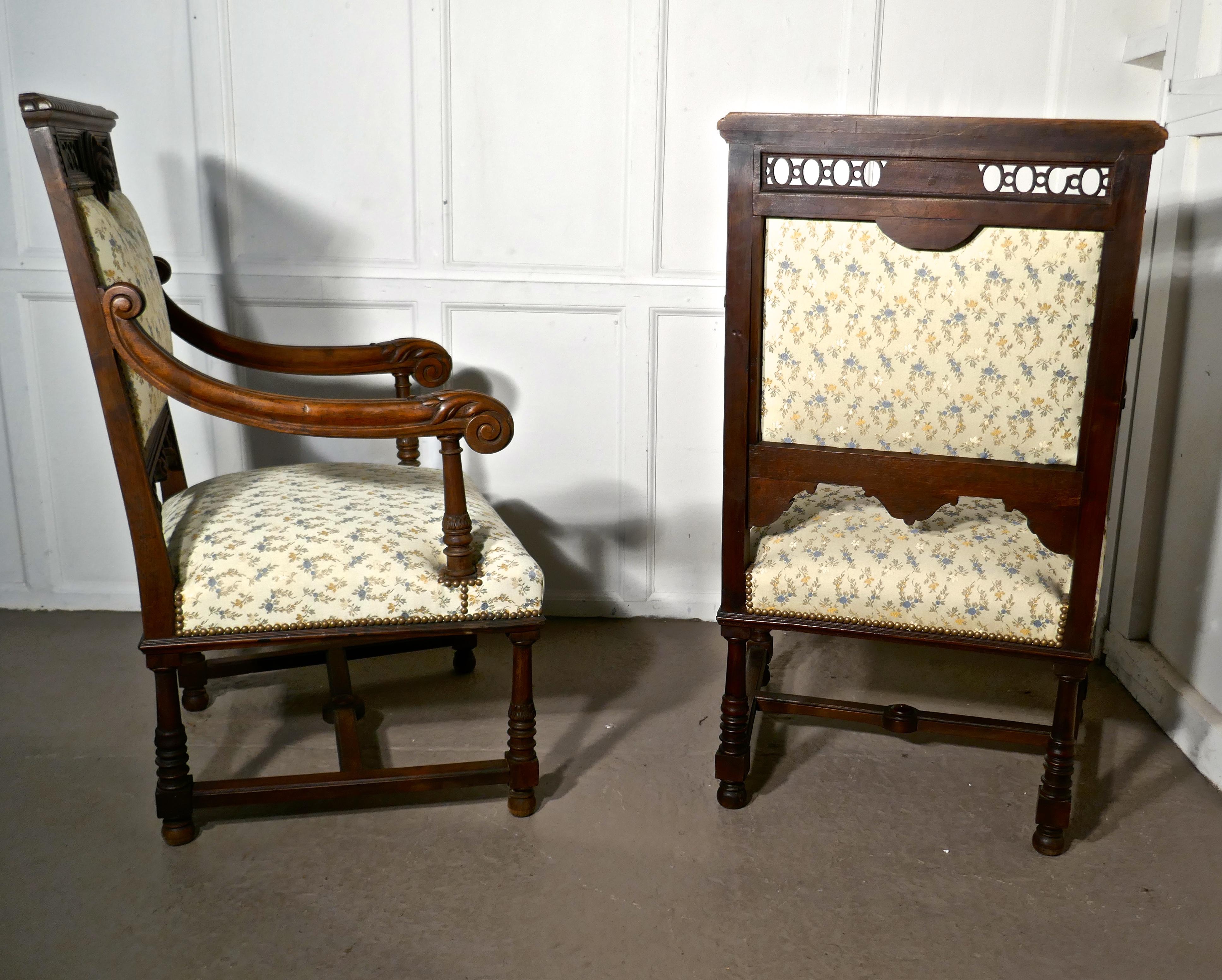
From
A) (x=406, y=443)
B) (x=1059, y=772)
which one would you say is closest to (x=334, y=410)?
(x=406, y=443)

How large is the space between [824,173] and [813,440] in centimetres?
45

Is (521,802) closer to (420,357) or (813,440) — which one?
(813,440)

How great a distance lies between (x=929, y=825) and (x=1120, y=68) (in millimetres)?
1900

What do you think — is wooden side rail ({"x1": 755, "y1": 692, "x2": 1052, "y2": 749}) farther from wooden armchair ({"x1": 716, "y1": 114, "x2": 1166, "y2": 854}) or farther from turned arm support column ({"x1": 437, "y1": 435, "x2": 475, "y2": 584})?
turned arm support column ({"x1": 437, "y1": 435, "x2": 475, "y2": 584})

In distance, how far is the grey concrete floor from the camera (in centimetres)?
171

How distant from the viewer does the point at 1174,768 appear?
228 cm

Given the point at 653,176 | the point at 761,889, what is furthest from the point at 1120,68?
the point at 761,889

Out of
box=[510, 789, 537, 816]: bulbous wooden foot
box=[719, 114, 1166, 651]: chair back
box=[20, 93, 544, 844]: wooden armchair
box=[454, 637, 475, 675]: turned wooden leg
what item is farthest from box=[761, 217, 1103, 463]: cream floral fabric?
box=[454, 637, 475, 675]: turned wooden leg

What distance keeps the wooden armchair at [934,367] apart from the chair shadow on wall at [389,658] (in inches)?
25.4

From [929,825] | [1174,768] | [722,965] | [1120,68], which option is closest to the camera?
[722,965]

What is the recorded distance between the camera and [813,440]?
1865mm

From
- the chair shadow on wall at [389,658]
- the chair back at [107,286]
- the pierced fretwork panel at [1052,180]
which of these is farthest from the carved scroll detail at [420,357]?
the pierced fretwork panel at [1052,180]

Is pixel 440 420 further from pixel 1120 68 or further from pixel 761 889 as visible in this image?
pixel 1120 68

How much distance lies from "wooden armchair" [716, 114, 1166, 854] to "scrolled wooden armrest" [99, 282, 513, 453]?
0.44m
